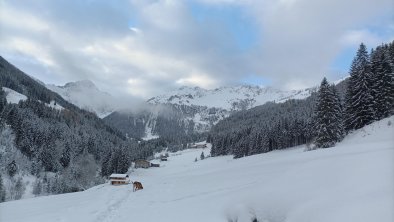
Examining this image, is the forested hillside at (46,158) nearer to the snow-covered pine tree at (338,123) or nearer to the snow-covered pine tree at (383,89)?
the snow-covered pine tree at (338,123)

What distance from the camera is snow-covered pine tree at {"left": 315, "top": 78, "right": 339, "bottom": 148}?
172ft

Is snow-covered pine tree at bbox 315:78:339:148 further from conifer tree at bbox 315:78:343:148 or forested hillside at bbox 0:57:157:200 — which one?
forested hillside at bbox 0:57:157:200

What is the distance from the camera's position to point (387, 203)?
10539mm

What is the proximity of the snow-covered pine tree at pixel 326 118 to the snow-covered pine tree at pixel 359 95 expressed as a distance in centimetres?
261

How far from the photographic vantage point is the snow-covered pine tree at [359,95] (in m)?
51.0

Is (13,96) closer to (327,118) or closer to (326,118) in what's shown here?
(326,118)

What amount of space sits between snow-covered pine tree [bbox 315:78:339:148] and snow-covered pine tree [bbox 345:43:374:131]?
2612 mm

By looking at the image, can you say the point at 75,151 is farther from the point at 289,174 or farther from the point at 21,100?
the point at 289,174

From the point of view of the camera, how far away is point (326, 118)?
53281 mm

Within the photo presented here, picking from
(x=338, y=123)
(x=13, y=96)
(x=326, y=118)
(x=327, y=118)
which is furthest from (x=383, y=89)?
(x=13, y=96)

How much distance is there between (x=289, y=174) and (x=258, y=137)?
8887 centimetres

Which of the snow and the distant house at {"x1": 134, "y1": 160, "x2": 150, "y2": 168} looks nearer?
the distant house at {"x1": 134, "y1": 160, "x2": 150, "y2": 168}

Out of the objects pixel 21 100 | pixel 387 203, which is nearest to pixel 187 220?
pixel 387 203

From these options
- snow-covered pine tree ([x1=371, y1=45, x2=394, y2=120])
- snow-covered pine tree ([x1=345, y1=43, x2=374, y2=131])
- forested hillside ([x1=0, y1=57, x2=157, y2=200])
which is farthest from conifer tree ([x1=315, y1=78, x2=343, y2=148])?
forested hillside ([x1=0, y1=57, x2=157, y2=200])
